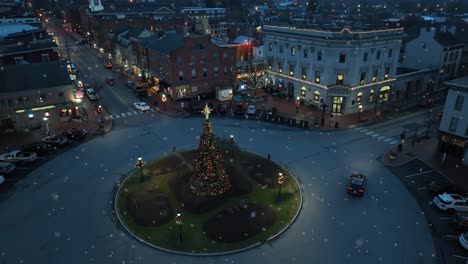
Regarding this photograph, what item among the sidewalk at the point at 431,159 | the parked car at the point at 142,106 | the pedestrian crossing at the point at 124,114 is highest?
the parked car at the point at 142,106

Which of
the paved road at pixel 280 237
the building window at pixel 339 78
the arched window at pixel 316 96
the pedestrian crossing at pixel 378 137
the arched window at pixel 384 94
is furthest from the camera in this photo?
the arched window at pixel 384 94

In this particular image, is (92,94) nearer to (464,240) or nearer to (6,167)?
(6,167)

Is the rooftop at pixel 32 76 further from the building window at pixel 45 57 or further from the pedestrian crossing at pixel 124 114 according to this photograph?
the building window at pixel 45 57

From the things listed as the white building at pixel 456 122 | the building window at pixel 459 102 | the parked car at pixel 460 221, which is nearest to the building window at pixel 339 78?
the white building at pixel 456 122

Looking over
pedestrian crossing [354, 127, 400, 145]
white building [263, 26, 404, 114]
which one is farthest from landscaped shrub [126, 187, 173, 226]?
white building [263, 26, 404, 114]

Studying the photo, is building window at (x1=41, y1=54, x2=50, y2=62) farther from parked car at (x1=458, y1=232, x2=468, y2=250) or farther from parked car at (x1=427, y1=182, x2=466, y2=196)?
parked car at (x1=458, y1=232, x2=468, y2=250)

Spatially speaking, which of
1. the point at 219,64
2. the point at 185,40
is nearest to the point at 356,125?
the point at 219,64
